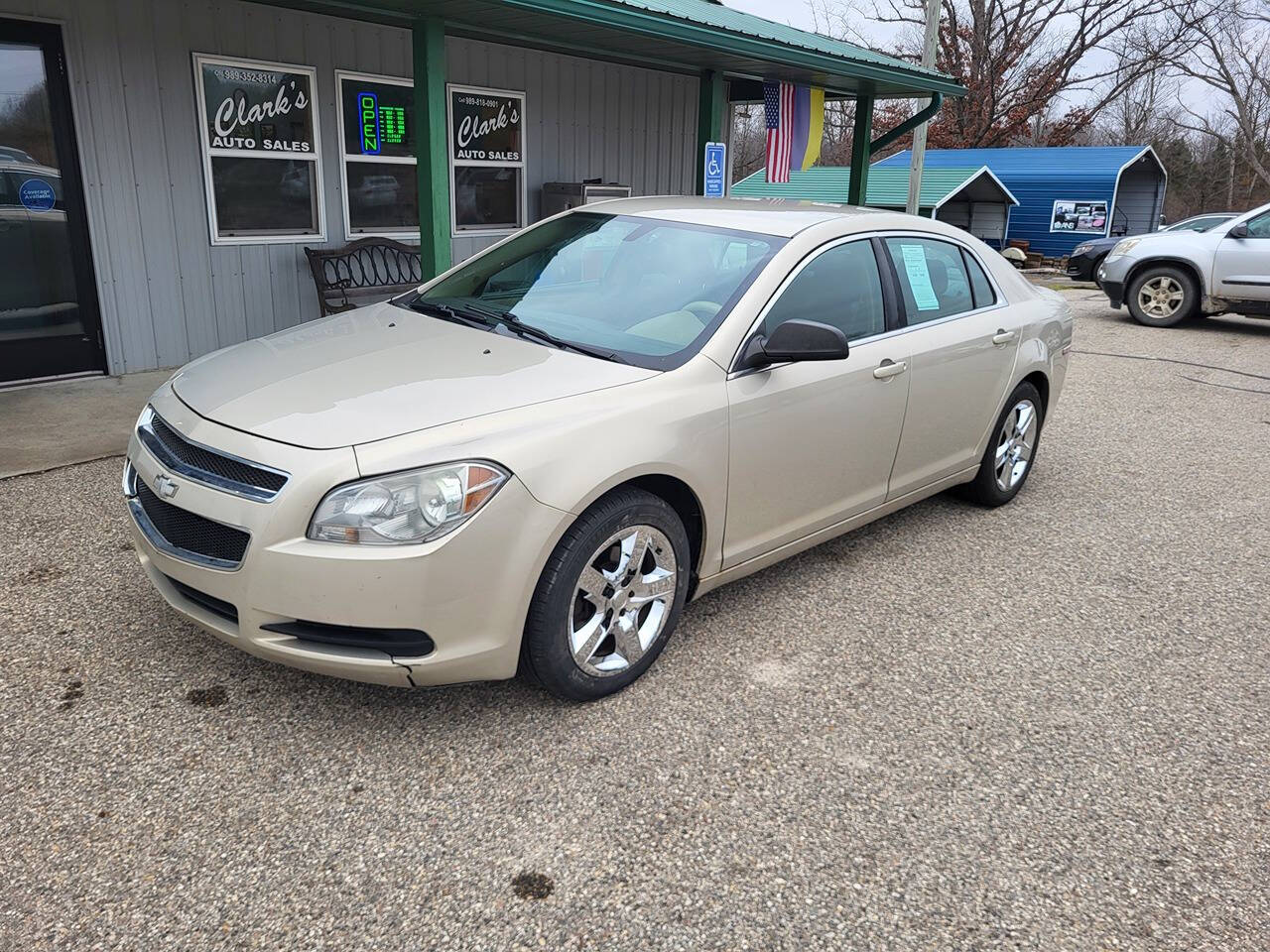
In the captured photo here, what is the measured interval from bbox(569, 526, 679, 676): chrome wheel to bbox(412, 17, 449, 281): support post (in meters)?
→ 4.02

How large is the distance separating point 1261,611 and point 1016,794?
2055mm

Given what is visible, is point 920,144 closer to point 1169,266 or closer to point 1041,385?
point 1169,266

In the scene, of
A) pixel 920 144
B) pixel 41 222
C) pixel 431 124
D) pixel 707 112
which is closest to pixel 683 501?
pixel 431 124

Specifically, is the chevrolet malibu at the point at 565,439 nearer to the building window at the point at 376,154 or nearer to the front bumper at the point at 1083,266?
the building window at the point at 376,154

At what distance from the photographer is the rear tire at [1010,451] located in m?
5.04

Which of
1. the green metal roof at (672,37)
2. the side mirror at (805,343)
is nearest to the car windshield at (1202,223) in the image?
the green metal roof at (672,37)

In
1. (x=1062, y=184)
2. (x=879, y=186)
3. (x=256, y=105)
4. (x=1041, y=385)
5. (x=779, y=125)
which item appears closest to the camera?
(x=1041, y=385)

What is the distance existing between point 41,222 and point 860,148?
26.4 feet

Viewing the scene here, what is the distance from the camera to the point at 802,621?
12.6 feet

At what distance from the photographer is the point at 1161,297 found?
42.0ft

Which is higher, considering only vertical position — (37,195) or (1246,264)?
(37,195)

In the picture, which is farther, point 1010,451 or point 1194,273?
point 1194,273

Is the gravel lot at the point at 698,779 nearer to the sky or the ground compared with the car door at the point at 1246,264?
nearer to the ground

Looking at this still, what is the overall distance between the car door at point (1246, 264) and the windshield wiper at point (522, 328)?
1137cm
